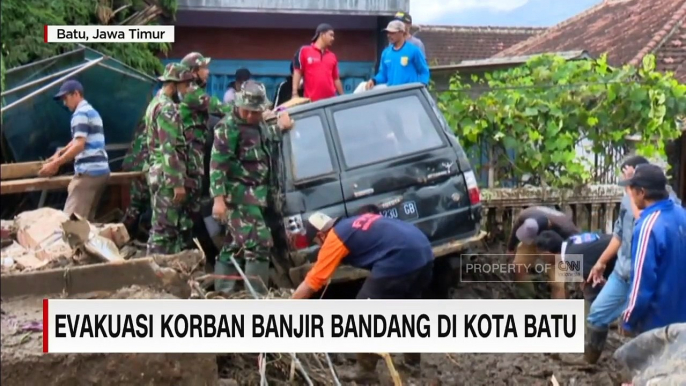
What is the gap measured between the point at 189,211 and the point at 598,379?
4.83ft

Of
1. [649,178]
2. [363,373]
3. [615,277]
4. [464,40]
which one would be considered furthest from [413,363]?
[464,40]

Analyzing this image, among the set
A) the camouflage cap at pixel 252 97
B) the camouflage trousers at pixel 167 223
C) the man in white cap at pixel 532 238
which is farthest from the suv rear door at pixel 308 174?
the man in white cap at pixel 532 238

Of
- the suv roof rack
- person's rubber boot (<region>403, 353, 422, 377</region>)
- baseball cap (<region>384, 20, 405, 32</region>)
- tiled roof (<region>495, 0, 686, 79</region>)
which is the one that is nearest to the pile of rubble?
the suv roof rack

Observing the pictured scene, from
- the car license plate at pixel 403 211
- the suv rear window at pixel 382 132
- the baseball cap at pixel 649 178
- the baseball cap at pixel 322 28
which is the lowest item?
the car license plate at pixel 403 211

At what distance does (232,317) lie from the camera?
343 centimetres

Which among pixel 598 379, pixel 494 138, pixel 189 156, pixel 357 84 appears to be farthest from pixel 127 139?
pixel 598 379

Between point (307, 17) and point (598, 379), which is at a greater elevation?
point (307, 17)

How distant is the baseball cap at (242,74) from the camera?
360 centimetres

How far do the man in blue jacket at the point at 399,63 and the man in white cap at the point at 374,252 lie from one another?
44 cm

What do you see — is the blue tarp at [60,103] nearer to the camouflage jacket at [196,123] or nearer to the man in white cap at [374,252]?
the camouflage jacket at [196,123]

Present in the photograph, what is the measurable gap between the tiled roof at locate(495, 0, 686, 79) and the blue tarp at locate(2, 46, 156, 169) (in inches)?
52.0

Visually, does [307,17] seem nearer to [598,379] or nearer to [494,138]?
[494,138]

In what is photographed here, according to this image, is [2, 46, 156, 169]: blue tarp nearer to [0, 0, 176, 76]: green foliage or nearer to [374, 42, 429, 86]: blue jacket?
[0, 0, 176, 76]: green foliage

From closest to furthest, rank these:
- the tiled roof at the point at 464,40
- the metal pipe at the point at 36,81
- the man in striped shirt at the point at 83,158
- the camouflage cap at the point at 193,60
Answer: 1. the metal pipe at the point at 36,81
2. the man in striped shirt at the point at 83,158
3. the camouflage cap at the point at 193,60
4. the tiled roof at the point at 464,40
